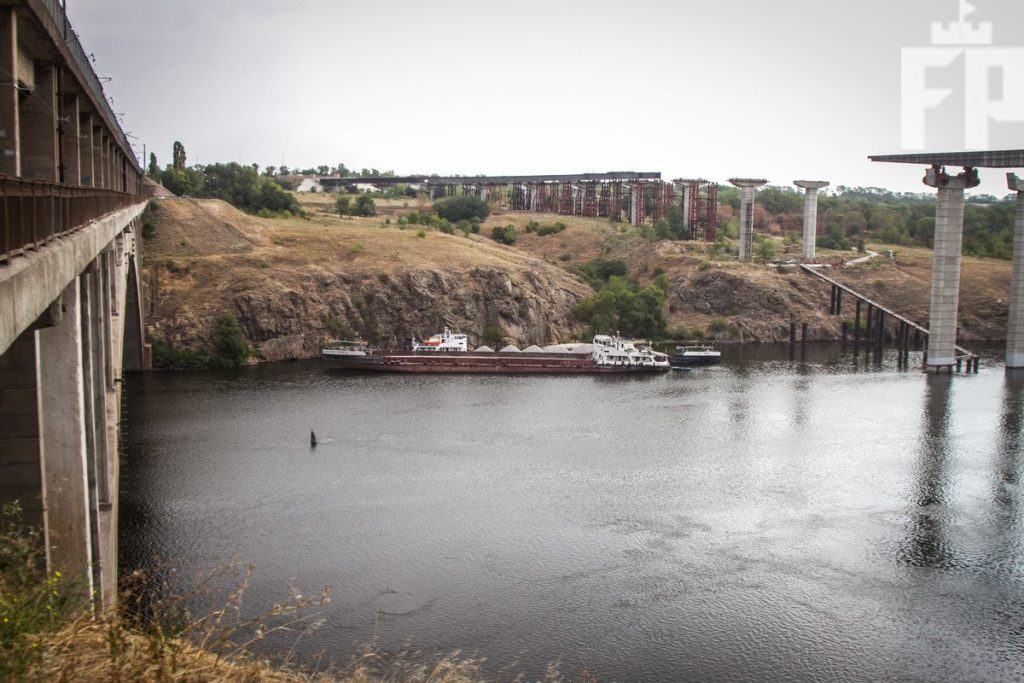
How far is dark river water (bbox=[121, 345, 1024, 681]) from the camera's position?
22.2 meters

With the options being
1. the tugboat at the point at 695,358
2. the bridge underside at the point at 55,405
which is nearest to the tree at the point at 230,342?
the tugboat at the point at 695,358

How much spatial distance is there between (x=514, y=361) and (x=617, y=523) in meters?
36.2

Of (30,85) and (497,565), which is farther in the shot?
(497,565)

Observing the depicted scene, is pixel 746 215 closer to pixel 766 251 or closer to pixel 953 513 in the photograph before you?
pixel 766 251

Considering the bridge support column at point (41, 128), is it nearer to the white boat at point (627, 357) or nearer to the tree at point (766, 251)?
the white boat at point (627, 357)

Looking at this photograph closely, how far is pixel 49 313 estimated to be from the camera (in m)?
12.7

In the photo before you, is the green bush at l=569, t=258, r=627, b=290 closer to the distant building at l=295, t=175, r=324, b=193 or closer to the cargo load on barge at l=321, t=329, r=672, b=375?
the cargo load on barge at l=321, t=329, r=672, b=375

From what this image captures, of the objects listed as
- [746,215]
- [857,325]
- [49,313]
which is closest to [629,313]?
[857,325]

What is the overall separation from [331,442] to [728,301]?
189 ft

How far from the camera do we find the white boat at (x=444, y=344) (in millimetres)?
69000

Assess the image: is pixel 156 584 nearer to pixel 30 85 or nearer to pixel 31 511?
pixel 31 511

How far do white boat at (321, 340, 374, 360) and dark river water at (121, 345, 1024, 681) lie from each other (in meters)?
11.1

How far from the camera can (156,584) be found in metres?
23.5

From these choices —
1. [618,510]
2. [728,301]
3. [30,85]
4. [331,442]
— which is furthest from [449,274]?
[30,85]
